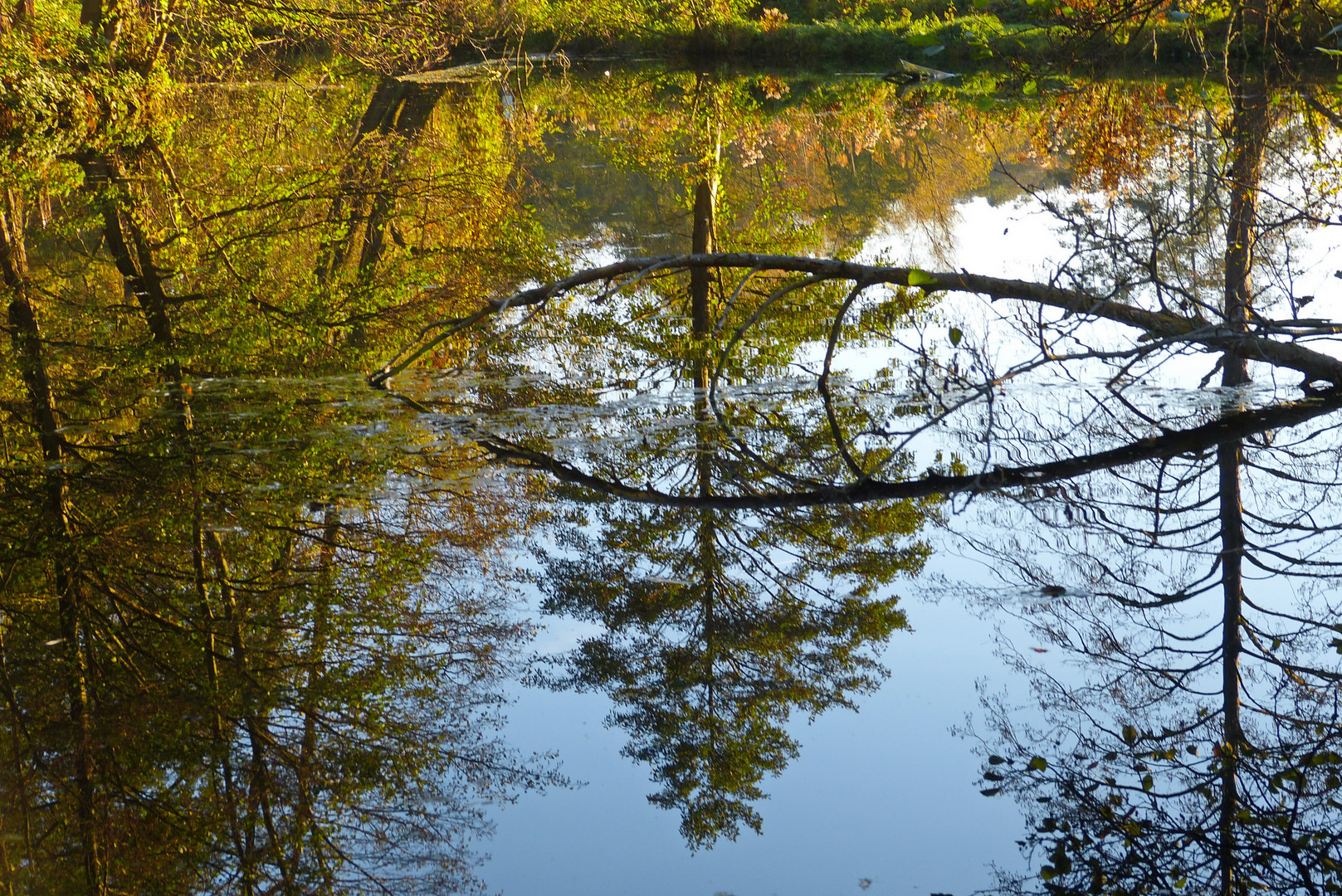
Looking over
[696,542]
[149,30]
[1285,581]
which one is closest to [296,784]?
[696,542]

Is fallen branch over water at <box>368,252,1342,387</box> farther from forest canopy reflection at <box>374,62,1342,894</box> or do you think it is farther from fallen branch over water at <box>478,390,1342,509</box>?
fallen branch over water at <box>478,390,1342,509</box>

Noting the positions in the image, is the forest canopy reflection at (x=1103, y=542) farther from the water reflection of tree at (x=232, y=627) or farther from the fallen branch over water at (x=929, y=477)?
the water reflection of tree at (x=232, y=627)

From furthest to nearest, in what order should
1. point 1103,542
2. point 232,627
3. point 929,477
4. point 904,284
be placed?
1. point 929,477
2. point 904,284
3. point 1103,542
4. point 232,627

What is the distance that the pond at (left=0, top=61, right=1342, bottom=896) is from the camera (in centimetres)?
304

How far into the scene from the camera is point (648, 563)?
4.64m

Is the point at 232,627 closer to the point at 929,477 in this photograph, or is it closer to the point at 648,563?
the point at 648,563

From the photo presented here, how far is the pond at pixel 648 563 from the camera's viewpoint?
3.04 metres

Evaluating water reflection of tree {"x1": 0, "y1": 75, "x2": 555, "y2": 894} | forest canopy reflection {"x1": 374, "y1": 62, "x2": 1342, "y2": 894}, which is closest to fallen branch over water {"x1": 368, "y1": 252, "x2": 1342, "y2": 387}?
forest canopy reflection {"x1": 374, "y1": 62, "x2": 1342, "y2": 894}

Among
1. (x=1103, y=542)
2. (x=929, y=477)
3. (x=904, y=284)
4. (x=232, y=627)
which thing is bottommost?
(x=232, y=627)

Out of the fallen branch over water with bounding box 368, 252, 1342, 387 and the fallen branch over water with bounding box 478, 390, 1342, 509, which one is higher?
the fallen branch over water with bounding box 368, 252, 1342, 387

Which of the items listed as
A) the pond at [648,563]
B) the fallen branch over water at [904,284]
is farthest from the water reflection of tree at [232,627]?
the fallen branch over water at [904,284]

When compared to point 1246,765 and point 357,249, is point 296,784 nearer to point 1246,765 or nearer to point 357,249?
point 1246,765

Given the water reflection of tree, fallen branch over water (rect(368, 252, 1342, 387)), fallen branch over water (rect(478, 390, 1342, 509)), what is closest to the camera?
the water reflection of tree

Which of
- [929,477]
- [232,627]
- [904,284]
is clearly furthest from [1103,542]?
[232,627]
